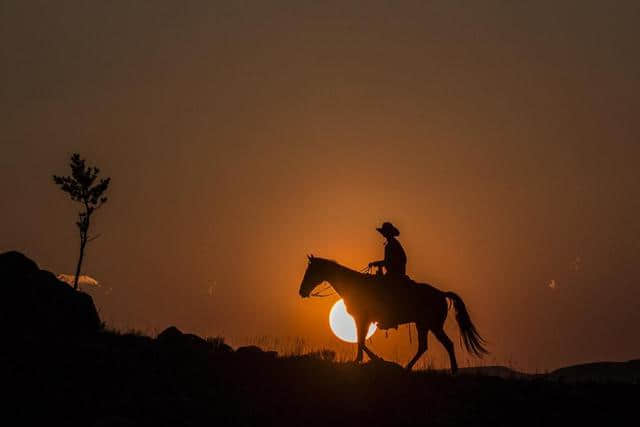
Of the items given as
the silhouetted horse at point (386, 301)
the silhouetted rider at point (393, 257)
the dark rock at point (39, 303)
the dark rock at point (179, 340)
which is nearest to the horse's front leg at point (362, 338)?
the silhouetted horse at point (386, 301)

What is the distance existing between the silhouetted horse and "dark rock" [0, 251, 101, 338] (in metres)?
6.67

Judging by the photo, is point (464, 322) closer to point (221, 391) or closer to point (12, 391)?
point (221, 391)

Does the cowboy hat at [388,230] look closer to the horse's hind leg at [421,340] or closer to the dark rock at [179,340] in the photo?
the horse's hind leg at [421,340]

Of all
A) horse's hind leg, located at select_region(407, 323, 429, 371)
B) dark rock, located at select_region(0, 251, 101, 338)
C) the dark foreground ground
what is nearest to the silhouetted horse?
horse's hind leg, located at select_region(407, 323, 429, 371)

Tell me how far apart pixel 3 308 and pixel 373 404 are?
11.1m

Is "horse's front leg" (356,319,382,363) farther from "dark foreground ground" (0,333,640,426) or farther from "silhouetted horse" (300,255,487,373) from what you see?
"dark foreground ground" (0,333,640,426)

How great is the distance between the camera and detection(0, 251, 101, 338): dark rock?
1964 centimetres

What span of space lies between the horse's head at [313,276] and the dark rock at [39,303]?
6.12 metres

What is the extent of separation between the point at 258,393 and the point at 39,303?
29.3ft

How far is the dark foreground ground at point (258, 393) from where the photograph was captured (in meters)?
13.0

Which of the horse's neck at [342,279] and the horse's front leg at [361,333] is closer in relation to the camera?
→ the horse's front leg at [361,333]

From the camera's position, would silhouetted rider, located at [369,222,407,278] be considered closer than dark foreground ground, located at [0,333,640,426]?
No

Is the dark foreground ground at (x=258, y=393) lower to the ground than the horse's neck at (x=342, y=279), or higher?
lower

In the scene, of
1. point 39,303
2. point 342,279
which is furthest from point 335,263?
point 39,303
